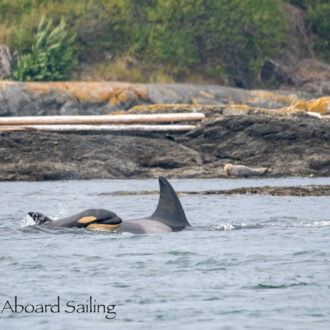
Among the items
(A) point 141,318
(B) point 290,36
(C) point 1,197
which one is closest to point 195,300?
(A) point 141,318

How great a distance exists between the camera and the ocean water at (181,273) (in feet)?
24.6

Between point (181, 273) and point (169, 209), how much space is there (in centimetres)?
383

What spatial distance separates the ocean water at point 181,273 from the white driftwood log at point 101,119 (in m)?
13.6

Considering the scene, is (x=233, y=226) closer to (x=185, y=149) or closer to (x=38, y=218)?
(x=38, y=218)

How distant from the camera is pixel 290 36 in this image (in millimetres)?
52062

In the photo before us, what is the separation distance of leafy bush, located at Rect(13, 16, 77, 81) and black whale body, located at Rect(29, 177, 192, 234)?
2603 cm

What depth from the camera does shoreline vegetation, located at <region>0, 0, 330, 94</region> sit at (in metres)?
41.2

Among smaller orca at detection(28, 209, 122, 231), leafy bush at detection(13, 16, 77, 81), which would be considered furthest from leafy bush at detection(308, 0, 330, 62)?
smaller orca at detection(28, 209, 122, 231)

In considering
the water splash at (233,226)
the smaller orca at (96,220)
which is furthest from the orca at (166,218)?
the water splash at (233,226)

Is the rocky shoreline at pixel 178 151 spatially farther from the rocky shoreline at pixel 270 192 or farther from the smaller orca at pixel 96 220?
the smaller orca at pixel 96 220

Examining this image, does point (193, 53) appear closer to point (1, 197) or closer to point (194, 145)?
point (194, 145)

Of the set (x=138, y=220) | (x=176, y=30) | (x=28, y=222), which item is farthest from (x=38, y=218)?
(x=176, y=30)

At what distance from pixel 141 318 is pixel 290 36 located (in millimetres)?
46243

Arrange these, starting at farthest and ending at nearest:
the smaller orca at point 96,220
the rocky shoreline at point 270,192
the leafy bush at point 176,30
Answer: the leafy bush at point 176,30, the rocky shoreline at point 270,192, the smaller orca at point 96,220
